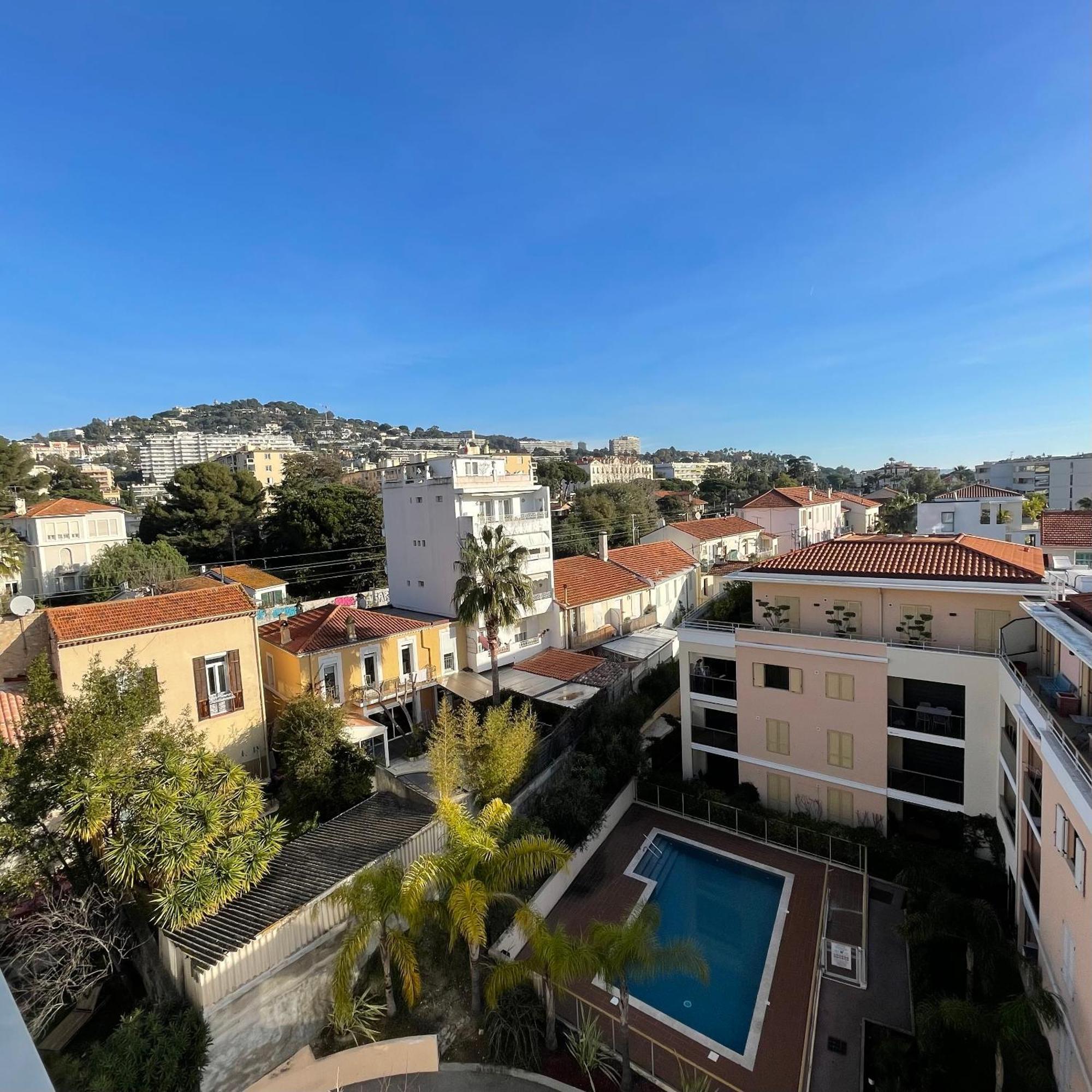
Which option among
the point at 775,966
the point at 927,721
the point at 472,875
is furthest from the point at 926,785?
the point at 472,875

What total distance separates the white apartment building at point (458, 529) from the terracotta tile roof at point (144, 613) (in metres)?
12.6

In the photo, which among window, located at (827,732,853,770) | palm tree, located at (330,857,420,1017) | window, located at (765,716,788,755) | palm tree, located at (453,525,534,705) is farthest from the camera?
palm tree, located at (453,525,534,705)

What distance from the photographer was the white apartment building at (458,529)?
35.0 m

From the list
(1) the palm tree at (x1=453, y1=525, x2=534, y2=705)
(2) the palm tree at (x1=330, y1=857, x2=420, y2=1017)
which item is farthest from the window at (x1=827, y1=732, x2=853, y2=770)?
(2) the palm tree at (x1=330, y1=857, x2=420, y2=1017)

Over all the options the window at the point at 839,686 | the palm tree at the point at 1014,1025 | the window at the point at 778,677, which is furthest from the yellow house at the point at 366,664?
the palm tree at the point at 1014,1025

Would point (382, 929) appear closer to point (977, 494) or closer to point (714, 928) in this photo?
point (714, 928)

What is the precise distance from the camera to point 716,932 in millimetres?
20062

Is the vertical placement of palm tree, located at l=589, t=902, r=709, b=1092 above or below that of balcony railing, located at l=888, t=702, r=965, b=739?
below

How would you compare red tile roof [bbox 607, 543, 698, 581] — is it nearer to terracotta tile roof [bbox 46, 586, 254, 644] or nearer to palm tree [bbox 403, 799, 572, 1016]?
terracotta tile roof [bbox 46, 586, 254, 644]

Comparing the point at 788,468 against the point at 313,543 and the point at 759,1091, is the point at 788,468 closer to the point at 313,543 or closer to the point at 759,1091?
the point at 313,543

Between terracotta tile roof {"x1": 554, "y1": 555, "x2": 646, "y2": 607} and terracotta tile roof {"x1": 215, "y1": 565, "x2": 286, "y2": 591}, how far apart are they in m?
26.4

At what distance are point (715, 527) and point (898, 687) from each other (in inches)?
1617

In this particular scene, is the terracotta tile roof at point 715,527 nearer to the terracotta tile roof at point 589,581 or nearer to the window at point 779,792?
the terracotta tile roof at point 589,581

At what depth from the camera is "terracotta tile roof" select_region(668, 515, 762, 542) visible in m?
61.0
